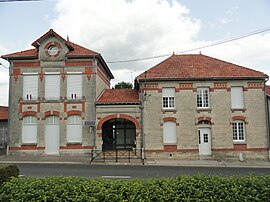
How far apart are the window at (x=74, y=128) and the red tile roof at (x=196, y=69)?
6005 mm

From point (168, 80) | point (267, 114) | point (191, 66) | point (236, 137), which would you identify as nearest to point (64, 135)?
point (168, 80)

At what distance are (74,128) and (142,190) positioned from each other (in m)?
16.3

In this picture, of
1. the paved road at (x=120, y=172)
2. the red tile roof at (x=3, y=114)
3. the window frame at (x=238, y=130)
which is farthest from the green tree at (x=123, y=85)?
the paved road at (x=120, y=172)

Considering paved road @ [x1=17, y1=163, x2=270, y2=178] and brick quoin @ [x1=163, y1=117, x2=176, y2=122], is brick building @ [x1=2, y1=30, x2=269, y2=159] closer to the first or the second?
brick quoin @ [x1=163, y1=117, x2=176, y2=122]

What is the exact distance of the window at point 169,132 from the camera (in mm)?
20516

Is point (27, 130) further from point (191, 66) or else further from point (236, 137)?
point (236, 137)

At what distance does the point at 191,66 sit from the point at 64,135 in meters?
11.7

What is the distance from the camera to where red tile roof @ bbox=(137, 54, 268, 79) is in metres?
20.8

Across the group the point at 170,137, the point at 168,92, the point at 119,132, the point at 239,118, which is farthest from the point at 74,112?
the point at 239,118

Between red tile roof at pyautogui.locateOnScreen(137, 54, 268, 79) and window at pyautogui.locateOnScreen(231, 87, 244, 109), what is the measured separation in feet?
3.72

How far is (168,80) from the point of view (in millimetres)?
20891

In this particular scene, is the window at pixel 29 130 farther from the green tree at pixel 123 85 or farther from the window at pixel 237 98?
the green tree at pixel 123 85

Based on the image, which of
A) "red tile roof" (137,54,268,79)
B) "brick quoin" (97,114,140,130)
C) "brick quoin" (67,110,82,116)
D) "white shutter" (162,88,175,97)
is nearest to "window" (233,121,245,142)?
"red tile roof" (137,54,268,79)

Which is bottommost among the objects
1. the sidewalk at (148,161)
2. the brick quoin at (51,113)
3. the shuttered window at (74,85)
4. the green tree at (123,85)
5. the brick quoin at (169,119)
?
the sidewalk at (148,161)
